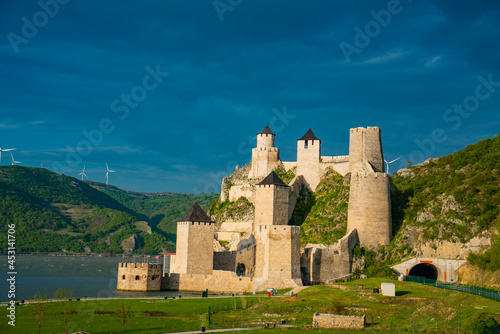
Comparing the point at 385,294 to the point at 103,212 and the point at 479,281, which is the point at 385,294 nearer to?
the point at 479,281

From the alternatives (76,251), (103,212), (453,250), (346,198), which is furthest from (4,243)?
(453,250)

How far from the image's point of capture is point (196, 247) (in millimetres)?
55125

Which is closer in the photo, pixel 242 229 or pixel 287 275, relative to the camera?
pixel 287 275

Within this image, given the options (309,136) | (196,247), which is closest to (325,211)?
(309,136)

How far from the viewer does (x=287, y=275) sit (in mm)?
50688

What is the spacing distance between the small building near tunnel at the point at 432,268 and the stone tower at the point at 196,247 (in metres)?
17.8

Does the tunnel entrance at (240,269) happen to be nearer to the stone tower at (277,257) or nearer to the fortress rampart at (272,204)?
the stone tower at (277,257)

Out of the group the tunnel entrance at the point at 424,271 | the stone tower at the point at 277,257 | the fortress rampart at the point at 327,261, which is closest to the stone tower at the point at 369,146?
the fortress rampart at the point at 327,261

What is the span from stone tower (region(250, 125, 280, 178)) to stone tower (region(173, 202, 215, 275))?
21.6 m

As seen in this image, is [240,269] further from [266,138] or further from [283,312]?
[266,138]

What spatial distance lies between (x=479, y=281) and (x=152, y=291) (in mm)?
29033

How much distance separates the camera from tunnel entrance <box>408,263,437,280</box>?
56.6 meters

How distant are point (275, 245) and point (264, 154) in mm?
26693

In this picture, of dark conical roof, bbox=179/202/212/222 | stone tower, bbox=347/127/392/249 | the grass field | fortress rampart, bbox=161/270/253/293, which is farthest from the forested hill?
the grass field
